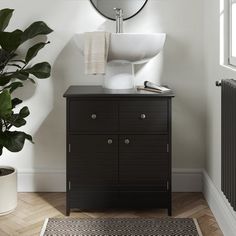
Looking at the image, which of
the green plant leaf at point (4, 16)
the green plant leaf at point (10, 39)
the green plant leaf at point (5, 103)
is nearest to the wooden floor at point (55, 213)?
the green plant leaf at point (5, 103)

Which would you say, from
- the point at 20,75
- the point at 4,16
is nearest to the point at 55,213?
the point at 20,75

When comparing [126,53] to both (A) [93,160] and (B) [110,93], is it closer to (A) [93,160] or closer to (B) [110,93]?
(B) [110,93]

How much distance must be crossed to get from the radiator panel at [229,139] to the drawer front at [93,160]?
0.86 meters

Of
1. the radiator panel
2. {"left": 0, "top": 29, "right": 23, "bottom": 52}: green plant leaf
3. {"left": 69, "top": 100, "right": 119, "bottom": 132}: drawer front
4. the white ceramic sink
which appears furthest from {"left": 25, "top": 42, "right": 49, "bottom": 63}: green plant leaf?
the radiator panel

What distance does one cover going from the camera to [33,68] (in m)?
3.39

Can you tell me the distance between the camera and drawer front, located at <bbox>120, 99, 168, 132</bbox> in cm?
311

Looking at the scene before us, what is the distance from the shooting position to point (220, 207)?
2.94 m

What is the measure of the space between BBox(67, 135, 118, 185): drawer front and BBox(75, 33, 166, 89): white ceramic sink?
0.40 metres

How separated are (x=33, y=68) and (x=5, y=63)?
0.18 metres

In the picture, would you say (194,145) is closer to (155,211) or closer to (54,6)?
(155,211)

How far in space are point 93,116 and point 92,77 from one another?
0.54 meters

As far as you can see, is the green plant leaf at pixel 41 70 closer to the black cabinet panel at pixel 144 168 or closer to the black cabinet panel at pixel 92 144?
the black cabinet panel at pixel 92 144

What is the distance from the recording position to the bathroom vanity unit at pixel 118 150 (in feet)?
10.2

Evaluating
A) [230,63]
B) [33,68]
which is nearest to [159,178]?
[230,63]
